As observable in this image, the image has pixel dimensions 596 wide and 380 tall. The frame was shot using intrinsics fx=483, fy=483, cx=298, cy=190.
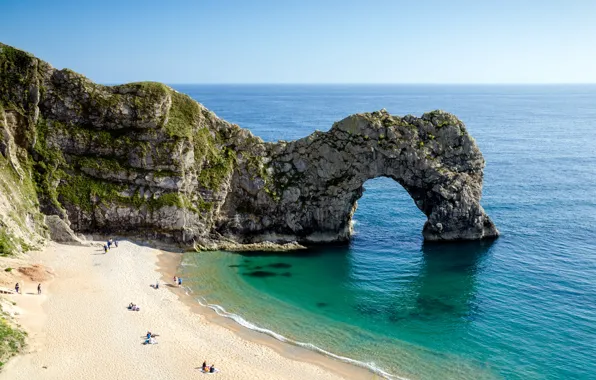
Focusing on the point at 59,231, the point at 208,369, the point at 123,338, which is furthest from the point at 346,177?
the point at 59,231

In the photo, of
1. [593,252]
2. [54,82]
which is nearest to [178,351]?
[54,82]

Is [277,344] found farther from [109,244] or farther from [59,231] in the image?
[59,231]

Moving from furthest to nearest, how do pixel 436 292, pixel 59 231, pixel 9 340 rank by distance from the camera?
1. pixel 59 231
2. pixel 436 292
3. pixel 9 340

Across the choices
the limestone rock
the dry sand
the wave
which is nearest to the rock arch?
the wave

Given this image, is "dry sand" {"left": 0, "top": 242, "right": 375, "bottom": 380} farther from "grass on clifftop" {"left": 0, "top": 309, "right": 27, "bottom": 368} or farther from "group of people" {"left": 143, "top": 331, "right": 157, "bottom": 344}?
"grass on clifftop" {"left": 0, "top": 309, "right": 27, "bottom": 368}

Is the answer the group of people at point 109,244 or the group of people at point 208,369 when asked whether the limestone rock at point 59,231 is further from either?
the group of people at point 208,369

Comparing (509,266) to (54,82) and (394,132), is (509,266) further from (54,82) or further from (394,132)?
(54,82)

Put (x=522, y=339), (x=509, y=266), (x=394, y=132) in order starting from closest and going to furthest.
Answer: (x=522, y=339) < (x=509, y=266) < (x=394, y=132)

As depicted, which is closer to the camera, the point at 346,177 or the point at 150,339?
the point at 150,339
